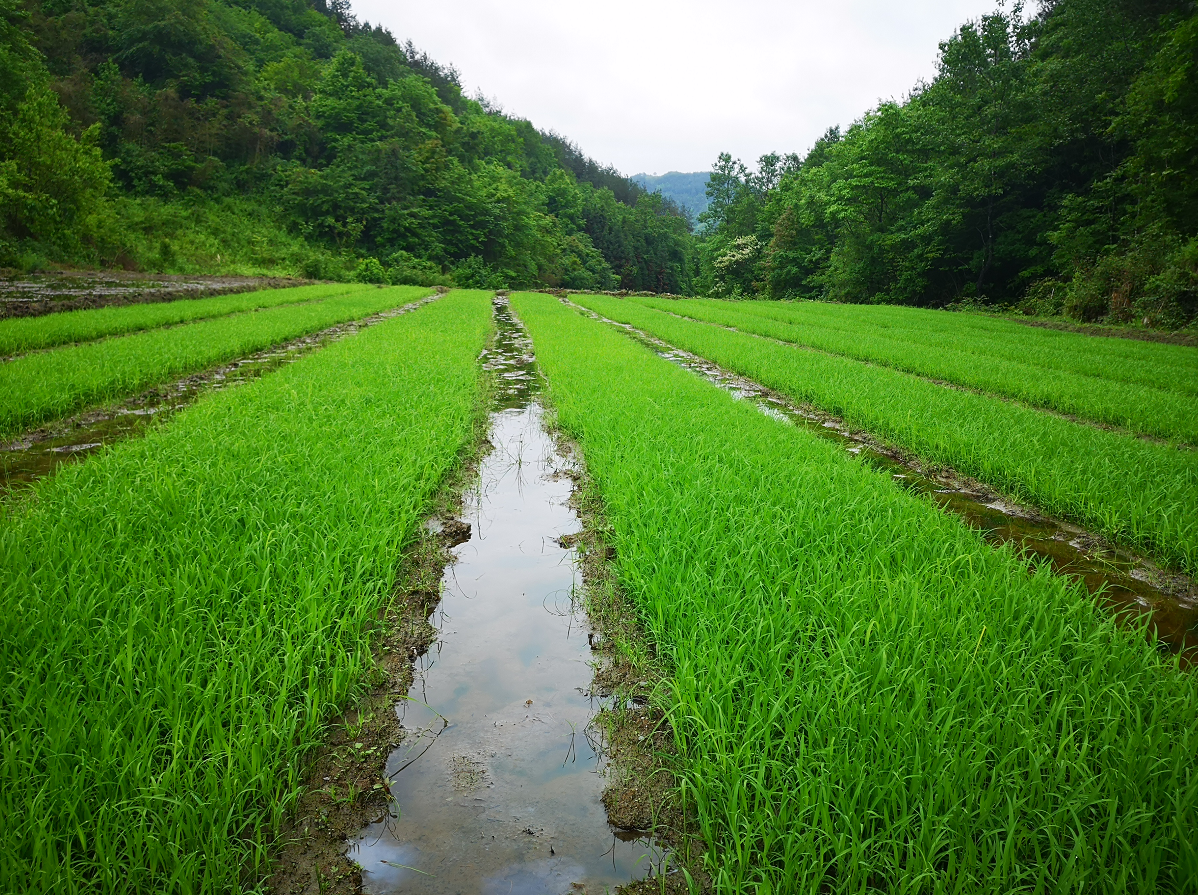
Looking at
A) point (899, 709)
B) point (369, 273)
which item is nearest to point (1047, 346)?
point (899, 709)

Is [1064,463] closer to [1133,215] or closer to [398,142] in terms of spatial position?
[1133,215]

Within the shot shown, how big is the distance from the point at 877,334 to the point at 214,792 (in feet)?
51.0

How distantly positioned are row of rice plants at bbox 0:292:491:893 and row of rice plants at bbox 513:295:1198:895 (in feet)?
4.17

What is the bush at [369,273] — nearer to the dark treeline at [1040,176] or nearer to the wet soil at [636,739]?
the dark treeline at [1040,176]

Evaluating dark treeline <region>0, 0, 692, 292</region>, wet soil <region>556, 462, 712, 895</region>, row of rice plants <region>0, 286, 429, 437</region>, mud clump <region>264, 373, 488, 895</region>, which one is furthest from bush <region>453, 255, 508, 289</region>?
wet soil <region>556, 462, 712, 895</region>

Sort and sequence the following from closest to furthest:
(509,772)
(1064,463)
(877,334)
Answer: (509,772) < (1064,463) < (877,334)

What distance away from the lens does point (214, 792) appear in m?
1.54

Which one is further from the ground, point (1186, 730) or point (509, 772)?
point (1186, 730)

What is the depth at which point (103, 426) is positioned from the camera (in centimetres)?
534

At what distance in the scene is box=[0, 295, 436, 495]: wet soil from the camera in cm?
424

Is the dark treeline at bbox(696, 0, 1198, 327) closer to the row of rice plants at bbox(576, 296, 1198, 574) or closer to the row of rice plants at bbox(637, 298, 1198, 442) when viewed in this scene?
the row of rice plants at bbox(637, 298, 1198, 442)

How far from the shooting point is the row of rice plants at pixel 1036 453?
364cm

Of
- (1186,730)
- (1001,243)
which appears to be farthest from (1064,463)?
(1001,243)

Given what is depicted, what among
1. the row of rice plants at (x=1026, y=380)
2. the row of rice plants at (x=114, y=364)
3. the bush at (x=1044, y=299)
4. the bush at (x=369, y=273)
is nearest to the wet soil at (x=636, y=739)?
the row of rice plants at (x=114, y=364)
